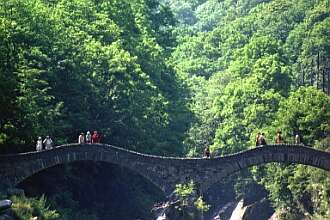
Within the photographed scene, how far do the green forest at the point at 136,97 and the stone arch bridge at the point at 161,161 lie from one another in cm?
169

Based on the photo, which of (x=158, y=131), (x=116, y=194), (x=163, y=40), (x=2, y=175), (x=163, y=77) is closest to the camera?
(x=2, y=175)

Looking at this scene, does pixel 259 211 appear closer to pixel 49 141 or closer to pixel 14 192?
pixel 49 141

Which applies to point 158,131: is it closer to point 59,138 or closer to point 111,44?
point 111,44

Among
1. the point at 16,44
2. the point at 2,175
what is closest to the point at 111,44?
the point at 16,44

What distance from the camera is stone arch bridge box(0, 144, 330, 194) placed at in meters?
68.5

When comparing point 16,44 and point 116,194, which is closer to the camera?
point 16,44

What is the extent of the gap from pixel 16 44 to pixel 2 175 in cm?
1089

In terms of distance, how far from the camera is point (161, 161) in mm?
73250

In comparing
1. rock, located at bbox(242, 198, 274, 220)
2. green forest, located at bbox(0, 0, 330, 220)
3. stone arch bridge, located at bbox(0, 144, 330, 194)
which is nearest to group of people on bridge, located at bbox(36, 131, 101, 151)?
stone arch bridge, located at bbox(0, 144, 330, 194)

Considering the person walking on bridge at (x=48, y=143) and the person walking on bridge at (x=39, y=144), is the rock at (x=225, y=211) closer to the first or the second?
the person walking on bridge at (x=48, y=143)

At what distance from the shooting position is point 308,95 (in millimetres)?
91938

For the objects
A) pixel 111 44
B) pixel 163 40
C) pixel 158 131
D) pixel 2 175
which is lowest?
pixel 2 175

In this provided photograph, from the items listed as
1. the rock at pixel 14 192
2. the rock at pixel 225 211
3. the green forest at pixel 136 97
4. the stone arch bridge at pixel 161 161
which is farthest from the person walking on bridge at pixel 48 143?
the rock at pixel 225 211

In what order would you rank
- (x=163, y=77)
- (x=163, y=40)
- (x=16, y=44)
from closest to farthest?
(x=16, y=44) → (x=163, y=77) → (x=163, y=40)
